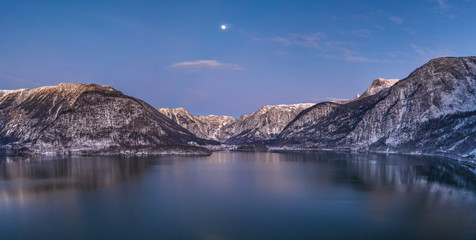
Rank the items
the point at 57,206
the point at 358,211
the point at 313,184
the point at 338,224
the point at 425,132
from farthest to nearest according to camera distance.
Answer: the point at 425,132 → the point at 313,184 → the point at 57,206 → the point at 358,211 → the point at 338,224

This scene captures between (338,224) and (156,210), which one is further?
(156,210)

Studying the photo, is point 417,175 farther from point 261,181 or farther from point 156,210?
point 156,210

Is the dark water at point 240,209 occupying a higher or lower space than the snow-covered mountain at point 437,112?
lower

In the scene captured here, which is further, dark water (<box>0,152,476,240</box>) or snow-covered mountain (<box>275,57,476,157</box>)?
snow-covered mountain (<box>275,57,476,157</box>)

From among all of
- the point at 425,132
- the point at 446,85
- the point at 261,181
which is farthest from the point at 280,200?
the point at 446,85

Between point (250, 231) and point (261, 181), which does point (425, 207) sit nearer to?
point (250, 231)

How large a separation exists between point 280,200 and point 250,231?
771 inches

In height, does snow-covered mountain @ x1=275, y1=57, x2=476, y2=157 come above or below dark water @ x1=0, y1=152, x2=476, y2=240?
above

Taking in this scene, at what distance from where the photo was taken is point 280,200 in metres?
58.1

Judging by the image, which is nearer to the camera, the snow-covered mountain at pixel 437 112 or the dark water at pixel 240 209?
the dark water at pixel 240 209

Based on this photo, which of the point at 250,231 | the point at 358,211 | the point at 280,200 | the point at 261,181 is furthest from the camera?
the point at 261,181

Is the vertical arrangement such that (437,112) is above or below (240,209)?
above

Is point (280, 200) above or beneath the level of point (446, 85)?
beneath

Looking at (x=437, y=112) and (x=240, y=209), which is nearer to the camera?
(x=240, y=209)
